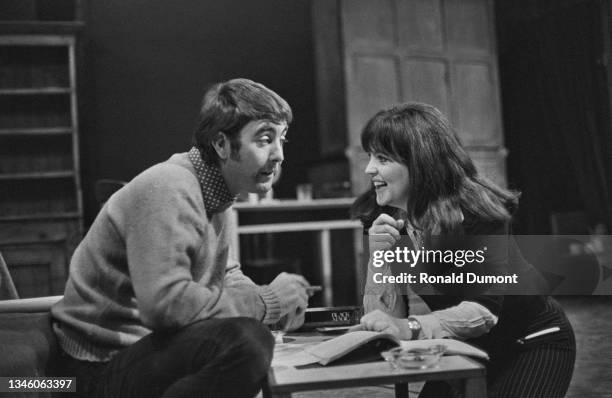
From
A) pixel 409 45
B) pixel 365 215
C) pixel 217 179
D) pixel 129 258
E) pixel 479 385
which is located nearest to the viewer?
pixel 479 385

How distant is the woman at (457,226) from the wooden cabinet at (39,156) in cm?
384

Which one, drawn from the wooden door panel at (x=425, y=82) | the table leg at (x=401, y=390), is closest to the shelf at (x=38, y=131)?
the wooden door panel at (x=425, y=82)

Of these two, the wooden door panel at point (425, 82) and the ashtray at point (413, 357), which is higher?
the wooden door panel at point (425, 82)

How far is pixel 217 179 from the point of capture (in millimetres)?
1705

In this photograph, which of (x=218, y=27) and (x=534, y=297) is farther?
(x=218, y=27)

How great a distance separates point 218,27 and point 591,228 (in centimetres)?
429

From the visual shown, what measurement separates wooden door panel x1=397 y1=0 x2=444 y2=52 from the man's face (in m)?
4.54

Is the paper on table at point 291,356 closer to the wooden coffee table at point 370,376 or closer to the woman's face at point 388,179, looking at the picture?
the wooden coffee table at point 370,376

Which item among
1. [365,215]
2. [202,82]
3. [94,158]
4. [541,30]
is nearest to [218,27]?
[202,82]

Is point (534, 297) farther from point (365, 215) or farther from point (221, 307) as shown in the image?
point (221, 307)

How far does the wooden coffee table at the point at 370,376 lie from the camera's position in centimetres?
123

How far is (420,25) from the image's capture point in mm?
6090

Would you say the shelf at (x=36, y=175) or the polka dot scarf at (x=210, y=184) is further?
the shelf at (x=36, y=175)

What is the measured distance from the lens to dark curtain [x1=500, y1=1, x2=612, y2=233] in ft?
21.7
